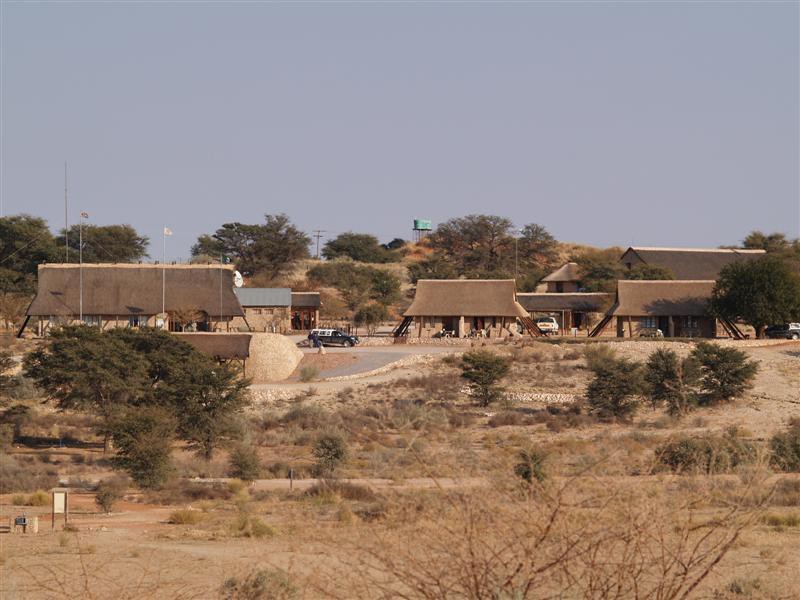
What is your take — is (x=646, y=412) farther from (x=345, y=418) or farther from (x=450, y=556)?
(x=450, y=556)

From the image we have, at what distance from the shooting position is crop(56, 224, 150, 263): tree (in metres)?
95.9

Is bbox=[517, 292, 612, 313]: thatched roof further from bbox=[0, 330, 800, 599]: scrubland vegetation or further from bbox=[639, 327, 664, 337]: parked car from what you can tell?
bbox=[0, 330, 800, 599]: scrubland vegetation

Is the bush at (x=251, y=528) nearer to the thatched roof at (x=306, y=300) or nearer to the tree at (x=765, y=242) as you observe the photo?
the thatched roof at (x=306, y=300)

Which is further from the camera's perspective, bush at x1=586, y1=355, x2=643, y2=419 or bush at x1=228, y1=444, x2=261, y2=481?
bush at x1=586, y1=355, x2=643, y2=419

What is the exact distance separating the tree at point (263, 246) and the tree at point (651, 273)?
3573cm

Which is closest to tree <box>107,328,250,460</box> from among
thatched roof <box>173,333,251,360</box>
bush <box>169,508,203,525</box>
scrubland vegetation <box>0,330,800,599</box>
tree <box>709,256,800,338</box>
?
scrubland vegetation <box>0,330,800,599</box>

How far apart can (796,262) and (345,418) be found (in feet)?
154

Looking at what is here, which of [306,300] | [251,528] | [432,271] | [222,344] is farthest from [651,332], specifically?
[251,528]

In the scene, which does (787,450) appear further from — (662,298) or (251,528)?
(662,298)

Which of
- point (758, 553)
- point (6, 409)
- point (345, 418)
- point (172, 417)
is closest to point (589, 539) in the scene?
point (758, 553)

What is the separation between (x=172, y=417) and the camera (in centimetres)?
3444

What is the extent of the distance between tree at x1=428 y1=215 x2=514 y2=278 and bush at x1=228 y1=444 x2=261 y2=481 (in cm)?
7646

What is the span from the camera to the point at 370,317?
7275 cm

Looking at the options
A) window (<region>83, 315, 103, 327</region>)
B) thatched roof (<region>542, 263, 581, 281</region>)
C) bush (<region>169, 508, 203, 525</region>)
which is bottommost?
bush (<region>169, 508, 203, 525</region>)
